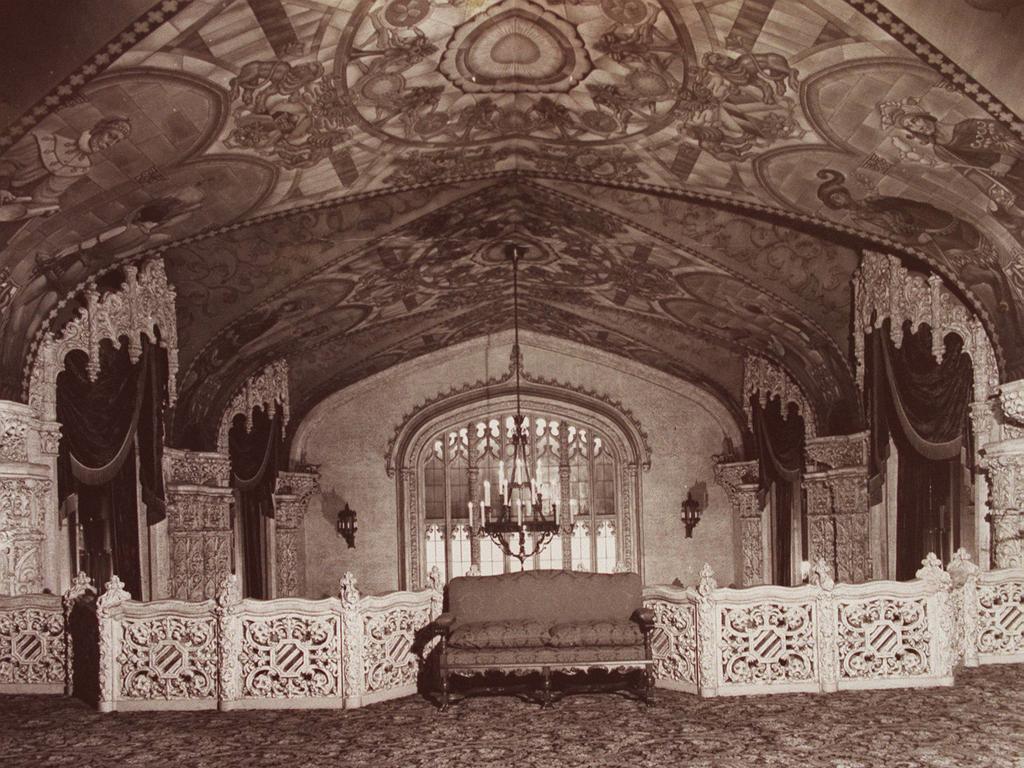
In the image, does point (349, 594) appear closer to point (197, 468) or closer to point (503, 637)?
point (503, 637)

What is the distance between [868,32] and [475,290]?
885 cm

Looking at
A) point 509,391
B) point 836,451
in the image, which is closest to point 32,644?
point 836,451

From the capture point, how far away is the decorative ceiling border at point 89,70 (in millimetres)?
6856

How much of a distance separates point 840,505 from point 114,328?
8.43 metres

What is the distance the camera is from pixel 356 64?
8266mm

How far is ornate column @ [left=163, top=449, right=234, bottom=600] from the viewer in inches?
531

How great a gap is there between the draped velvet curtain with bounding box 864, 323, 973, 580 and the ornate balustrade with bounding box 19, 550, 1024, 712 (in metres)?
→ 3.15

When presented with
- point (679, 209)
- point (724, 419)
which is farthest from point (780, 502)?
point (679, 209)

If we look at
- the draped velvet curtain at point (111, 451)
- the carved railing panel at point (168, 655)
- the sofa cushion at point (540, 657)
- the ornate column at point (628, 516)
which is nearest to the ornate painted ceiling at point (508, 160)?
the draped velvet curtain at point (111, 451)

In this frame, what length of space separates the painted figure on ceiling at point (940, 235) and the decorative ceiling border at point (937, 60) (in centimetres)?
203

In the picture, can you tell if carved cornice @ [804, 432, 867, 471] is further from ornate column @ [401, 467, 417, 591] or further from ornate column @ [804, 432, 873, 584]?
ornate column @ [401, 467, 417, 591]

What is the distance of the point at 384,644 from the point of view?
8.62m

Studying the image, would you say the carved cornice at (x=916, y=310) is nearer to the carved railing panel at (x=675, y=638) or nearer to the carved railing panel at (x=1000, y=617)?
the carved railing panel at (x=1000, y=617)

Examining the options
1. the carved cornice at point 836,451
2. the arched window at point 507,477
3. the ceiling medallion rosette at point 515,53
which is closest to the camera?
the ceiling medallion rosette at point 515,53
